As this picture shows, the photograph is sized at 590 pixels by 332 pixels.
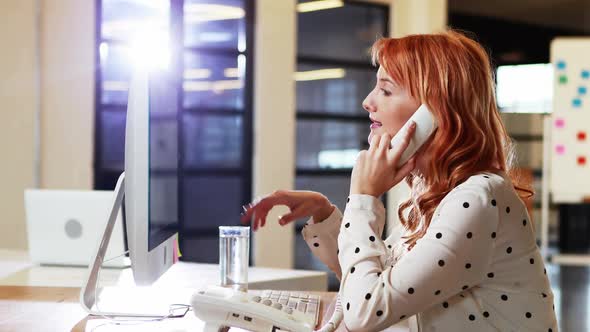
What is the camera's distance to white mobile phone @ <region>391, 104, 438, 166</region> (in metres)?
1.28

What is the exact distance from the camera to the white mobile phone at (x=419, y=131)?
1.28m

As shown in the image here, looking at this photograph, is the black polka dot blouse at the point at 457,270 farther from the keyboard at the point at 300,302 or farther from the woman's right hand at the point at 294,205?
the woman's right hand at the point at 294,205

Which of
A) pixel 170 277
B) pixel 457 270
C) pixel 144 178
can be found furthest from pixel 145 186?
pixel 170 277

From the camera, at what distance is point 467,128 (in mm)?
1295

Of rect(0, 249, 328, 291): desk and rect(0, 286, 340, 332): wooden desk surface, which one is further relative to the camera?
rect(0, 249, 328, 291): desk

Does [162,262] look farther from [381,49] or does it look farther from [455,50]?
[455,50]

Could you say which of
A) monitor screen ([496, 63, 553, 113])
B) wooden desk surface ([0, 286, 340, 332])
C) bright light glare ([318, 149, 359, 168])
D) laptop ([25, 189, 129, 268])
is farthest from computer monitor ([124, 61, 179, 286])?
monitor screen ([496, 63, 553, 113])

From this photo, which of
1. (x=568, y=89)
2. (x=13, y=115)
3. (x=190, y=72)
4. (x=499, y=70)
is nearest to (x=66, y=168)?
(x=13, y=115)

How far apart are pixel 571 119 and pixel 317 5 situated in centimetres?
287

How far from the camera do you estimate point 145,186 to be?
4.20 feet

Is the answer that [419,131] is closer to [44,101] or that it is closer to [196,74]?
[44,101]

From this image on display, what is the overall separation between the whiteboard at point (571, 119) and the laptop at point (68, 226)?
18.7ft

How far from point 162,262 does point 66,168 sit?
13.0 feet

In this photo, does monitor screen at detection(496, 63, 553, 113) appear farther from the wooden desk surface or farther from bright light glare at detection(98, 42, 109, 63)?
the wooden desk surface
